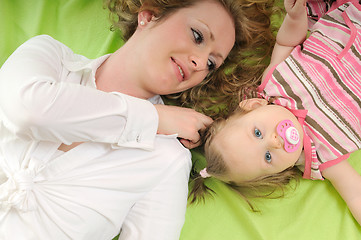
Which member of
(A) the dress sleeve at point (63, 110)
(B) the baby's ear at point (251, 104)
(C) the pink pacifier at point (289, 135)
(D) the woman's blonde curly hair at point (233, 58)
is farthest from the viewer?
(D) the woman's blonde curly hair at point (233, 58)

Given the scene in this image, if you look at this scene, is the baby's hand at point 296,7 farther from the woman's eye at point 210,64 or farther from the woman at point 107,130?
the woman's eye at point 210,64

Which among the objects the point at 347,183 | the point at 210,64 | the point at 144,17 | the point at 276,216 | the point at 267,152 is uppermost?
the point at 144,17

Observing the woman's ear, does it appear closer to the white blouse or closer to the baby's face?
the white blouse

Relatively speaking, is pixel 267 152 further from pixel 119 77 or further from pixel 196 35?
pixel 119 77

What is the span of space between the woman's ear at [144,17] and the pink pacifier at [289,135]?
0.56m

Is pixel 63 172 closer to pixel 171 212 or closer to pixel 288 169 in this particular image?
pixel 171 212

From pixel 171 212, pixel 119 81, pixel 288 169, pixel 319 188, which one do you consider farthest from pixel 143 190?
pixel 319 188

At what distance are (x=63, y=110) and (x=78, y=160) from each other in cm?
19

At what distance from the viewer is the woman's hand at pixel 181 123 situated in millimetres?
1146

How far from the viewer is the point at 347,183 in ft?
3.92

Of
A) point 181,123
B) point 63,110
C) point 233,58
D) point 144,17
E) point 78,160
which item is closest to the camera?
point 63,110

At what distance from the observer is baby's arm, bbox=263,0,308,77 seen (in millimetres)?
1204

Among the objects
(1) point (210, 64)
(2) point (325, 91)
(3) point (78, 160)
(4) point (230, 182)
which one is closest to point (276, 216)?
(4) point (230, 182)

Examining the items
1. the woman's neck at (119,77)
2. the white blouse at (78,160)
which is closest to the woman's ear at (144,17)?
the woman's neck at (119,77)
